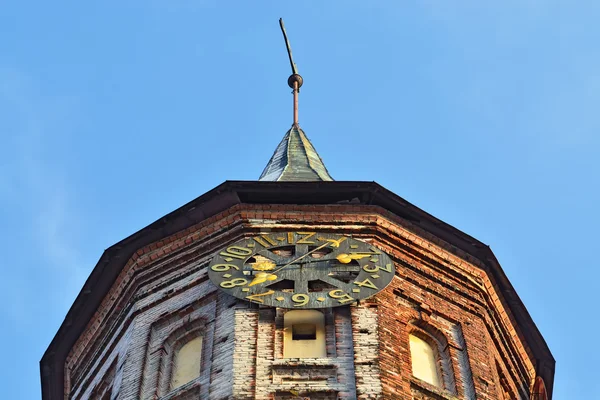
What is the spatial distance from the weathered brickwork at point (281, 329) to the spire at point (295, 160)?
310cm

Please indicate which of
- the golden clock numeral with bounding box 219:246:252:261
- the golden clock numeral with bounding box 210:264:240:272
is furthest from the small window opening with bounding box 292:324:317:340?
the golden clock numeral with bounding box 219:246:252:261

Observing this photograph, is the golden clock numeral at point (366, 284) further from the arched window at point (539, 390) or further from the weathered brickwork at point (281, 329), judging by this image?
the arched window at point (539, 390)

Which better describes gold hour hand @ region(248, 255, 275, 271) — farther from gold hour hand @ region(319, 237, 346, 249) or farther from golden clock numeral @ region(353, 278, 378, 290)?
golden clock numeral @ region(353, 278, 378, 290)

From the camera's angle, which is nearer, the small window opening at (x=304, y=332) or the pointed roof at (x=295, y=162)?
the small window opening at (x=304, y=332)

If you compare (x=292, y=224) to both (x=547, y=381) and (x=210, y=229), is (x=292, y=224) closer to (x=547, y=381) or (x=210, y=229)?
(x=210, y=229)

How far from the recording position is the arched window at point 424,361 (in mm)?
23469

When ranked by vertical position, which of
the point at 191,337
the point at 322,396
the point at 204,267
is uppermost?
the point at 204,267

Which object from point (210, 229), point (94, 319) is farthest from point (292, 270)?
point (94, 319)

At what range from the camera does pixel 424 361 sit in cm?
2397

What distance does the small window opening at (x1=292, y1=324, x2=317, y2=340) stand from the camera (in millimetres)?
23344

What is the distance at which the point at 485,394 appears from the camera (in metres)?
23.4

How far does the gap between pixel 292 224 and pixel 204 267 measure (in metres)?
1.61

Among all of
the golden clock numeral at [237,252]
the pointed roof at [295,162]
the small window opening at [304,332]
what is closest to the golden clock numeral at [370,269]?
the small window opening at [304,332]

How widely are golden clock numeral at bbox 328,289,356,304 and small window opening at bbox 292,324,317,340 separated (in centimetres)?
56
